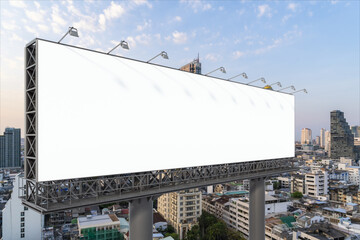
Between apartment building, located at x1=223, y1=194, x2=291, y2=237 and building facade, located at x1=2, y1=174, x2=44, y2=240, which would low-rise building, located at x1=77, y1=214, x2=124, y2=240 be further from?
apartment building, located at x1=223, y1=194, x2=291, y2=237

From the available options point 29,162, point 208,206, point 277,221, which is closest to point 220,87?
point 29,162

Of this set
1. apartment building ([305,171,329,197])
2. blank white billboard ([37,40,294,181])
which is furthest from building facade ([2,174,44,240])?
apartment building ([305,171,329,197])

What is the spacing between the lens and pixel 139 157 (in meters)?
9.09

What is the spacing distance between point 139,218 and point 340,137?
487 ft

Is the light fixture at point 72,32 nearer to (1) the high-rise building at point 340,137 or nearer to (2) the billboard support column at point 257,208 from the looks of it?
(2) the billboard support column at point 257,208

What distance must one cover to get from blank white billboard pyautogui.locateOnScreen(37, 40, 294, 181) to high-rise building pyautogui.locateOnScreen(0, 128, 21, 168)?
97207mm

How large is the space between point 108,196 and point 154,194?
1939 millimetres

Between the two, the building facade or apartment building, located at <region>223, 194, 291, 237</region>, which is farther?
apartment building, located at <region>223, 194, 291, 237</region>

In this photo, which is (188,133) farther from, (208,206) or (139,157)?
(208,206)

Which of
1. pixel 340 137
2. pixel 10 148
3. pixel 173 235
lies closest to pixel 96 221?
pixel 173 235

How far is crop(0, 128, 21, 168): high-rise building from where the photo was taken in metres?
84.4

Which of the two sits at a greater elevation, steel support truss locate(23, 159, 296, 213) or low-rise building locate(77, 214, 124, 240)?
steel support truss locate(23, 159, 296, 213)

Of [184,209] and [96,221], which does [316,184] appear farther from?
[96,221]

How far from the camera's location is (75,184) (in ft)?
26.2
